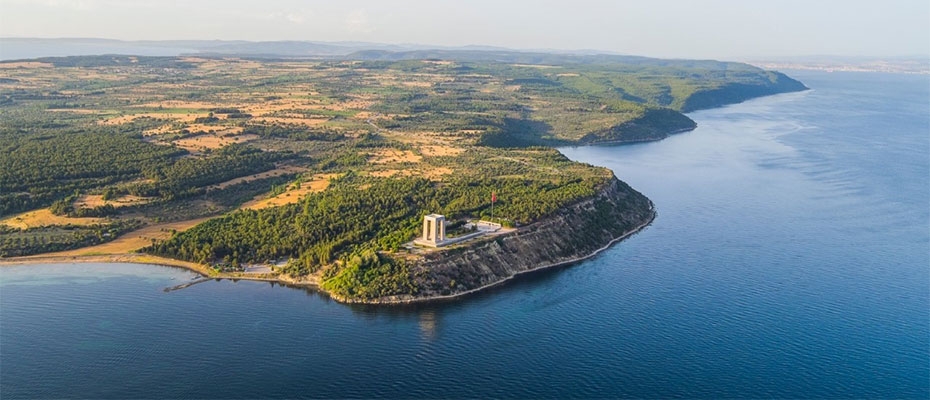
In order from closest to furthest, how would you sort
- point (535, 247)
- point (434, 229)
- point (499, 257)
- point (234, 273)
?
point (234, 273), point (434, 229), point (499, 257), point (535, 247)

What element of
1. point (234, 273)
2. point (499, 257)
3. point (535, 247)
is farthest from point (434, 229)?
point (234, 273)

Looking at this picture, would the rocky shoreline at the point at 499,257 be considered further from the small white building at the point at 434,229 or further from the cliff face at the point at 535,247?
the small white building at the point at 434,229

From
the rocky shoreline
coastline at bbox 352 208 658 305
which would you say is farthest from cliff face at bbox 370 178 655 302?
coastline at bbox 352 208 658 305

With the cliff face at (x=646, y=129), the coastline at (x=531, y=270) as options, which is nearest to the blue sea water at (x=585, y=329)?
the coastline at (x=531, y=270)

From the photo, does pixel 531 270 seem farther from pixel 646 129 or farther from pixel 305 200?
pixel 646 129

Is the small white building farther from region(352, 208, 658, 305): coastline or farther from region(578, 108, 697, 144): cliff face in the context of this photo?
region(578, 108, 697, 144): cliff face
